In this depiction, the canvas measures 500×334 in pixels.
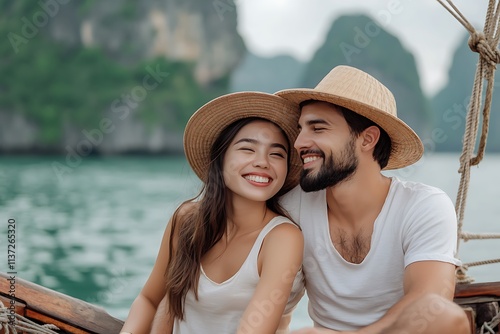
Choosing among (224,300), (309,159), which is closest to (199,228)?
(224,300)

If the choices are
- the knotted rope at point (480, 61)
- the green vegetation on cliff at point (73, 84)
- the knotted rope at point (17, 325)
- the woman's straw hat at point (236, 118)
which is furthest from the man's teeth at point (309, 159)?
the green vegetation on cliff at point (73, 84)

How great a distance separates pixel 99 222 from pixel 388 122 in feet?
38.0

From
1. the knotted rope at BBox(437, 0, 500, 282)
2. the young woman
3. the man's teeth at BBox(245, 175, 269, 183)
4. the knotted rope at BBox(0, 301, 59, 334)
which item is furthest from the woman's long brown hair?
the knotted rope at BBox(437, 0, 500, 282)

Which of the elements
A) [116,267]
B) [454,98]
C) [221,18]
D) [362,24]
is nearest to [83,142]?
[221,18]

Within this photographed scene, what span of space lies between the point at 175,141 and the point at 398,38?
2144 centimetres

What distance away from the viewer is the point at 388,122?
5.28 feet

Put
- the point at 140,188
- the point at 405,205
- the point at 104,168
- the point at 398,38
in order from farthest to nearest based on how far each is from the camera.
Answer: the point at 398,38 < the point at 104,168 < the point at 140,188 < the point at 405,205

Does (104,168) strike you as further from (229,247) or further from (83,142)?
(229,247)

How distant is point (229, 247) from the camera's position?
1.67 meters

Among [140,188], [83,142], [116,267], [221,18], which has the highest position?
[221,18]

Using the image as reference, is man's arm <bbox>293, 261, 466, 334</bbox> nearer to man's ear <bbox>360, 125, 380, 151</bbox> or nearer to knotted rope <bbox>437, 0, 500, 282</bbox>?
man's ear <bbox>360, 125, 380, 151</bbox>

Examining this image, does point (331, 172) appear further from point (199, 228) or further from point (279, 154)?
point (199, 228)

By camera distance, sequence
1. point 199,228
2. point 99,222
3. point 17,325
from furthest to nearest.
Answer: point 99,222 → point 199,228 → point 17,325

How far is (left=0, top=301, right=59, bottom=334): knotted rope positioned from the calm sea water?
1.76ft
